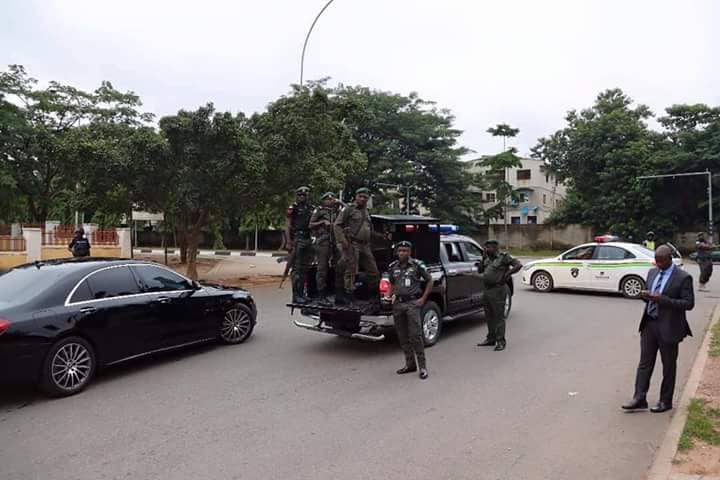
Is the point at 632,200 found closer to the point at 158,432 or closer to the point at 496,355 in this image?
the point at 496,355

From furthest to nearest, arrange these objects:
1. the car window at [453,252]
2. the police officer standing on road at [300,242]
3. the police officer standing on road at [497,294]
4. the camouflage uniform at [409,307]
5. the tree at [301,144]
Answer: the tree at [301,144] → the car window at [453,252] → the police officer standing on road at [300,242] → the police officer standing on road at [497,294] → the camouflage uniform at [409,307]

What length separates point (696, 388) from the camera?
5.82 meters

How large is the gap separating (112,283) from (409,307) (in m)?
3.68

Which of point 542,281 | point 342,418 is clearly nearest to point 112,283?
point 342,418

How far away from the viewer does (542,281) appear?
15.2 metres

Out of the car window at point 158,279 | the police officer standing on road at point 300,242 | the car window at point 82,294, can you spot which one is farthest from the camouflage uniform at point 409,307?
the car window at point 82,294

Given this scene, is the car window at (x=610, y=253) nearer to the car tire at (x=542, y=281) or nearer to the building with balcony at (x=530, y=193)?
the car tire at (x=542, y=281)

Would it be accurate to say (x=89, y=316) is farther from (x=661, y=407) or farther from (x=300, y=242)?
(x=661, y=407)

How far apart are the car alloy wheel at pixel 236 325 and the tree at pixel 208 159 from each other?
A: 6.83 meters

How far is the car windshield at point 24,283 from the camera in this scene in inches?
232

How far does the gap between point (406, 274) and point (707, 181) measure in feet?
131

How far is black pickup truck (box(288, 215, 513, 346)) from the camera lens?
7.56 metres

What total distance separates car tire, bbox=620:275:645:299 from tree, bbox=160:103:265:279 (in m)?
9.87

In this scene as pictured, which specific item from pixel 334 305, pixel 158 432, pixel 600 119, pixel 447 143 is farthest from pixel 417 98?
pixel 158 432
